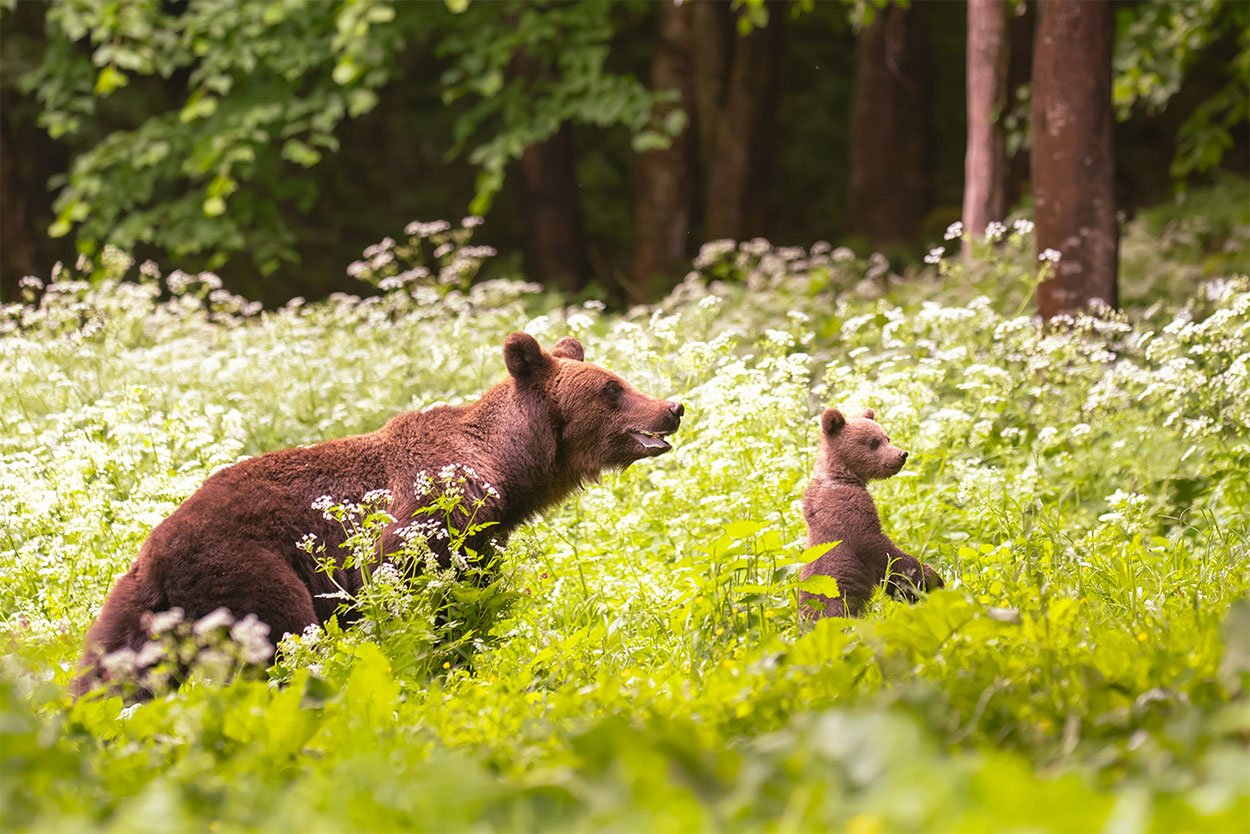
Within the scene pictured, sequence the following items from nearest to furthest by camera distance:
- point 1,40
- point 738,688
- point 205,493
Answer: point 738,688 → point 205,493 → point 1,40

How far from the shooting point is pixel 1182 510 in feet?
23.9

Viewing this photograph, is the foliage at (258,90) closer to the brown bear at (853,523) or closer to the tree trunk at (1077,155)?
the tree trunk at (1077,155)

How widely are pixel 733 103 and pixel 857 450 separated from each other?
505 inches

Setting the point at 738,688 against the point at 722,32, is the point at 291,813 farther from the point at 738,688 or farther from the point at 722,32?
the point at 722,32

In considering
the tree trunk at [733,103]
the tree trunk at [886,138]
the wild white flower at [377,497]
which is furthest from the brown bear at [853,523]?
the tree trunk at [886,138]

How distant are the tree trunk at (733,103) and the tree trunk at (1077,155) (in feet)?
26.3

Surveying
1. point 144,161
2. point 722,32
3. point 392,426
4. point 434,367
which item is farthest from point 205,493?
point 722,32

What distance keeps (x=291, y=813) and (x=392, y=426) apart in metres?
3.65

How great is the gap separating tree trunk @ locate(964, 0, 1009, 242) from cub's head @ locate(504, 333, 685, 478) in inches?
244

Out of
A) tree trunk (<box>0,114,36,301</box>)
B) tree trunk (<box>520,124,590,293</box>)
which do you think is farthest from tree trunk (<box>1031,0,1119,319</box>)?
tree trunk (<box>0,114,36,301</box>)

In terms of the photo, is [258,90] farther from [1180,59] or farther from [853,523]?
[853,523]

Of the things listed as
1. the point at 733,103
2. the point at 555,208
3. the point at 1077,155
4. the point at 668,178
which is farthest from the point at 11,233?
the point at 1077,155

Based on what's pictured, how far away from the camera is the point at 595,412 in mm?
6133

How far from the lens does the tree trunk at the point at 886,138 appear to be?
61.7 ft
